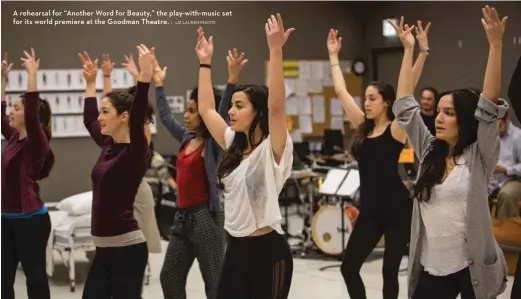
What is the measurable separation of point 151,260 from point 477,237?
4503mm

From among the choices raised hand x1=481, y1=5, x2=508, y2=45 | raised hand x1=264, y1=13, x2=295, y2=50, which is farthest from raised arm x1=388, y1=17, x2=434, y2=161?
raised hand x1=264, y1=13, x2=295, y2=50

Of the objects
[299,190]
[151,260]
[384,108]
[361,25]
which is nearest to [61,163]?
[151,260]

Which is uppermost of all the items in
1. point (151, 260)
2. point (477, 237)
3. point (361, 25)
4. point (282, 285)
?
point (361, 25)

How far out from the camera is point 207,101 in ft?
10.7

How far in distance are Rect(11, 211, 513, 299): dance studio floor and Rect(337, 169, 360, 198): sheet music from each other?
65 centimetres

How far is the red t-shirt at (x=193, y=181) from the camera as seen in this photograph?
3.78 meters

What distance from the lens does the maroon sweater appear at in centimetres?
316

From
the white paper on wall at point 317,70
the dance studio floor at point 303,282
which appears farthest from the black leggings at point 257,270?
the white paper on wall at point 317,70

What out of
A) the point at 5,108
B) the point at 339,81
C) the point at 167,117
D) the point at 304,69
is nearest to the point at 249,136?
the point at 167,117

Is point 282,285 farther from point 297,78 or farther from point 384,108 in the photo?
point 297,78

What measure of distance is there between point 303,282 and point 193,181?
2278 millimetres

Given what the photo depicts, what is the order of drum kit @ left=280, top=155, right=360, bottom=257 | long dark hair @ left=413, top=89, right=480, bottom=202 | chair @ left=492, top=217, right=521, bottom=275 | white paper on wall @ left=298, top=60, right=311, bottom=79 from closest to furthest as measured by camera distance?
long dark hair @ left=413, top=89, right=480, bottom=202, chair @ left=492, top=217, right=521, bottom=275, drum kit @ left=280, top=155, right=360, bottom=257, white paper on wall @ left=298, top=60, right=311, bottom=79

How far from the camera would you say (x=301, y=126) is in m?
9.79

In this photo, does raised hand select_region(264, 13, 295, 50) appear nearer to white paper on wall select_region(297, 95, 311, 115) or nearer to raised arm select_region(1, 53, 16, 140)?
raised arm select_region(1, 53, 16, 140)
